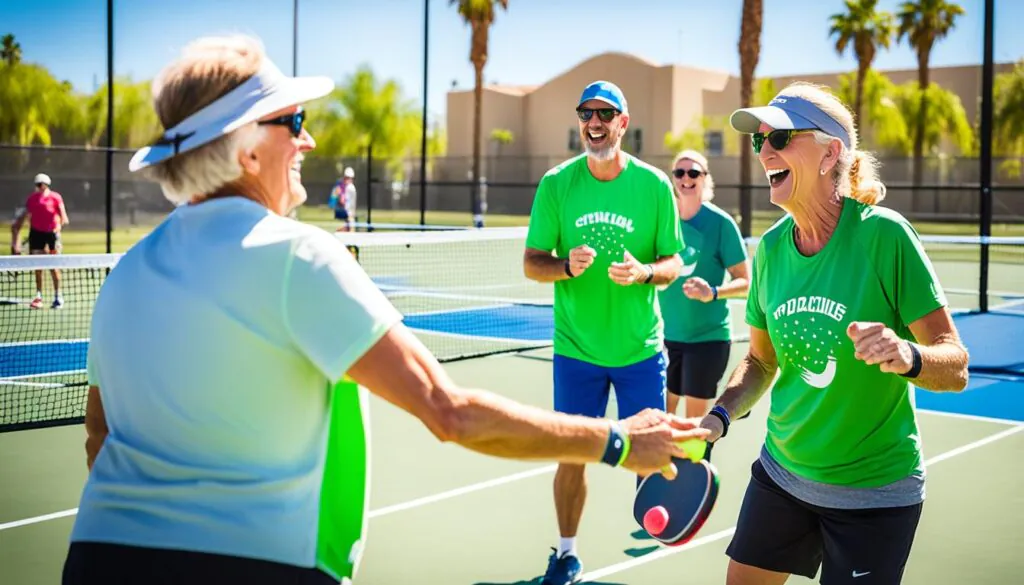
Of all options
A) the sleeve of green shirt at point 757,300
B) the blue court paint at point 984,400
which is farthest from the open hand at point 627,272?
the blue court paint at point 984,400

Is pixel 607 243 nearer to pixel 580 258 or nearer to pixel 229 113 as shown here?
pixel 580 258

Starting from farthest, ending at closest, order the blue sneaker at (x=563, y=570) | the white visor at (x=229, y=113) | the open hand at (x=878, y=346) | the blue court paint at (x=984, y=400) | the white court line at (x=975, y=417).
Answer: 1. the blue court paint at (x=984, y=400)
2. the white court line at (x=975, y=417)
3. the blue sneaker at (x=563, y=570)
4. the open hand at (x=878, y=346)
5. the white visor at (x=229, y=113)

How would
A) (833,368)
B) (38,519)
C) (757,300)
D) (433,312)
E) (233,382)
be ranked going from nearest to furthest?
(233,382) < (833,368) < (757,300) < (38,519) < (433,312)

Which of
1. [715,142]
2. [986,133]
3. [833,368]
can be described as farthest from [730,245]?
[715,142]

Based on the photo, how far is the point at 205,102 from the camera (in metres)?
2.54

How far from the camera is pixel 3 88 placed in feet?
162

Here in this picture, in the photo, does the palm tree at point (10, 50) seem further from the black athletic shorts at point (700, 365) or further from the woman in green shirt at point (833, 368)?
the woman in green shirt at point (833, 368)

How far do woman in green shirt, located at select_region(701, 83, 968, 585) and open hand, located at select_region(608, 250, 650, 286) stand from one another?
6.55 feet

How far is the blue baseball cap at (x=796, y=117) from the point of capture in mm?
3863

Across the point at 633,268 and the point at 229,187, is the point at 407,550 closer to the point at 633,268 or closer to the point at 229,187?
the point at 633,268

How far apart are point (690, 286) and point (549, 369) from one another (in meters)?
5.33

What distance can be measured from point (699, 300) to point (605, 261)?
1.59 meters

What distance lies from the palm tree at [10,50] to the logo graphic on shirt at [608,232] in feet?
146

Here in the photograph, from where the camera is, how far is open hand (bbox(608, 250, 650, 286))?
6.10 m
